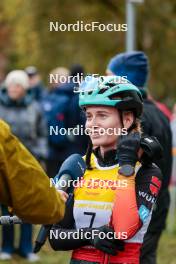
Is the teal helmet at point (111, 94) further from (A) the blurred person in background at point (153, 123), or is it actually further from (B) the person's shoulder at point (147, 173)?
(A) the blurred person in background at point (153, 123)

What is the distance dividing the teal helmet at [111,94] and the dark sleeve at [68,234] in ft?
1.63

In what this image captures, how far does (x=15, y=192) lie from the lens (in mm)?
2885

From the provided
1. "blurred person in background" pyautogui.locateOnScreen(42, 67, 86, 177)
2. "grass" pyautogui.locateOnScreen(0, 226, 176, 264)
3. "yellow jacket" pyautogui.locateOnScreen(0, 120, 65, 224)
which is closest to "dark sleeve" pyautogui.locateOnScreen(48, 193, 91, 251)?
"yellow jacket" pyautogui.locateOnScreen(0, 120, 65, 224)

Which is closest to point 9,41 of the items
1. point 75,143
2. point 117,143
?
point 75,143

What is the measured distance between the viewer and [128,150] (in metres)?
3.90

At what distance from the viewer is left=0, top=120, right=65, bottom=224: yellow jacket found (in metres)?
2.86

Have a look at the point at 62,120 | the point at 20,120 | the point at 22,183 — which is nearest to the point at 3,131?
the point at 22,183

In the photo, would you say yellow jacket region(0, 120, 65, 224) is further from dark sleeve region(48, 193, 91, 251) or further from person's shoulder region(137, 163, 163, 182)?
person's shoulder region(137, 163, 163, 182)

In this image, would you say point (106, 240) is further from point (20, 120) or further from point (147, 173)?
point (20, 120)

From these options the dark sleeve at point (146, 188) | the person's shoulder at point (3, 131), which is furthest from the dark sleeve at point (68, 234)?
the person's shoulder at point (3, 131)

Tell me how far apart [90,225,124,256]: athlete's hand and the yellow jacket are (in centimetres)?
90

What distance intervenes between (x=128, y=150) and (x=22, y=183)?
1.10 meters

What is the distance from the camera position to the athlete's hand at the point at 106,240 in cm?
386

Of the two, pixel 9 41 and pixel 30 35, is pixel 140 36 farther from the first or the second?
pixel 9 41
